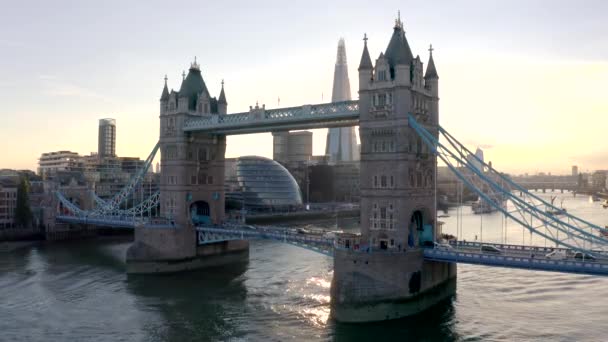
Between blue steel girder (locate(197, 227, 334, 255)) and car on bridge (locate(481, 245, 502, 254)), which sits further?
blue steel girder (locate(197, 227, 334, 255))

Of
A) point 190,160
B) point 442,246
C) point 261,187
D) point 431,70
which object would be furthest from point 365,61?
point 261,187

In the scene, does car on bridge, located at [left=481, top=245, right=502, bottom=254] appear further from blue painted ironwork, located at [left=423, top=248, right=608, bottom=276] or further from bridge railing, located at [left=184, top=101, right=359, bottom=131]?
bridge railing, located at [left=184, top=101, right=359, bottom=131]

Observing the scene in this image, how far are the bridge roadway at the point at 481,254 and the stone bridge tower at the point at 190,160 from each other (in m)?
9.31

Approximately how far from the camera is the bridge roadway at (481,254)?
125 feet

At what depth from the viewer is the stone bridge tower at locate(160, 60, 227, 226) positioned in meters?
→ 65.9

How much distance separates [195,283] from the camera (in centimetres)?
5738

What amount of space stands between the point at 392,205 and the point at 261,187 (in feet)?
310

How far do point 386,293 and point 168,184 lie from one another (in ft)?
115

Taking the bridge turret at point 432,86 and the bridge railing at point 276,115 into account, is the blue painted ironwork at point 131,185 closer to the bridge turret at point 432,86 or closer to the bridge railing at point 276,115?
the bridge railing at point 276,115

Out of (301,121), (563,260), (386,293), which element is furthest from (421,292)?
(301,121)

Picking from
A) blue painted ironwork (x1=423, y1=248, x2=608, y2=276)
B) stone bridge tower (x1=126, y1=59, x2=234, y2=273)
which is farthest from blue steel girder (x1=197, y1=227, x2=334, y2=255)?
blue painted ironwork (x1=423, y1=248, x2=608, y2=276)

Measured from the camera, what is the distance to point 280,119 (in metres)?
56.2

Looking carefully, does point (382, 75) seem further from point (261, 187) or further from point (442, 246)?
point (261, 187)

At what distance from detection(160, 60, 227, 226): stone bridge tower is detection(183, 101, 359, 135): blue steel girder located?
174 centimetres
